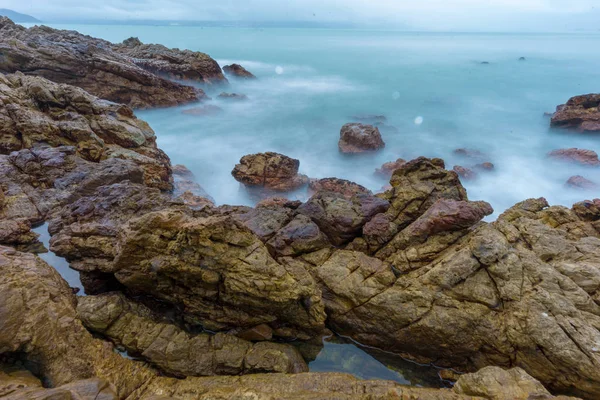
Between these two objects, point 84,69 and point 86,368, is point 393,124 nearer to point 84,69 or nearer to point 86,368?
point 84,69

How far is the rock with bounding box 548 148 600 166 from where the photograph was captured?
1991 centimetres

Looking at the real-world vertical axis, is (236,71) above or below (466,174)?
above

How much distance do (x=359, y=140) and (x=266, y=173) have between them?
8.09m

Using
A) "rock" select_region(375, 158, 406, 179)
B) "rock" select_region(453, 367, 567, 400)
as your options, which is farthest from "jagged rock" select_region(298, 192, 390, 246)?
"rock" select_region(375, 158, 406, 179)

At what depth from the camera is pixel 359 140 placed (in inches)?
826

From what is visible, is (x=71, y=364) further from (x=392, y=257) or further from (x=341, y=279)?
(x=392, y=257)

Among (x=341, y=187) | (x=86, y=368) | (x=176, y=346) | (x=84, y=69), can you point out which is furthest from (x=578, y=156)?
(x=84, y=69)

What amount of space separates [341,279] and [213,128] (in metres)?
20.1

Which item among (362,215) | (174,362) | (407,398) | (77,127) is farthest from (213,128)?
(407,398)

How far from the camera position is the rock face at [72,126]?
11.9 metres

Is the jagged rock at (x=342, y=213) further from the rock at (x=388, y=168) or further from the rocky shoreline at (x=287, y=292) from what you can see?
the rock at (x=388, y=168)

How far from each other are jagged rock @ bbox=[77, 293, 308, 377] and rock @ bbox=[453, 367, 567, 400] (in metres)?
3.07

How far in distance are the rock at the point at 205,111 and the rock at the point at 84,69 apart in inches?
64.6

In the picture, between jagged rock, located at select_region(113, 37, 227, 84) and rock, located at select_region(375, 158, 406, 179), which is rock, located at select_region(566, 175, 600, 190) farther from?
jagged rock, located at select_region(113, 37, 227, 84)
